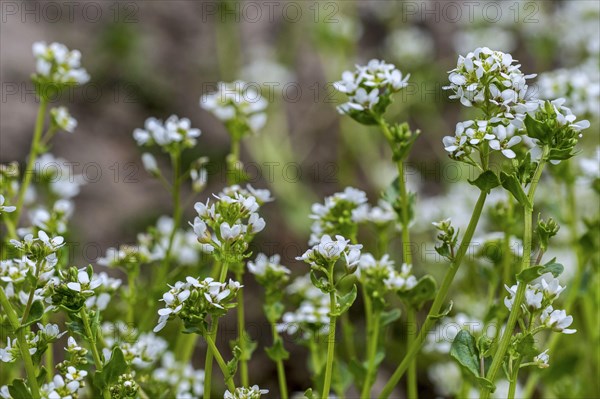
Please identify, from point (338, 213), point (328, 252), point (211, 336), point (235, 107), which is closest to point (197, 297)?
point (211, 336)

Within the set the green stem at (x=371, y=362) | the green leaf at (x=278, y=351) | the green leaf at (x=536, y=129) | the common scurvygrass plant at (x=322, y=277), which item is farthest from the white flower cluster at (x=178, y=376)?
the green leaf at (x=536, y=129)

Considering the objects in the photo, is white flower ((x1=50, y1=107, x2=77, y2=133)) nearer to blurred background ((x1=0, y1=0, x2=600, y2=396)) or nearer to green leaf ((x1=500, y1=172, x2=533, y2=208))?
green leaf ((x1=500, y1=172, x2=533, y2=208))

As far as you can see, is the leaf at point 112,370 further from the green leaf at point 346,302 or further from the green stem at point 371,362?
A: the green stem at point 371,362

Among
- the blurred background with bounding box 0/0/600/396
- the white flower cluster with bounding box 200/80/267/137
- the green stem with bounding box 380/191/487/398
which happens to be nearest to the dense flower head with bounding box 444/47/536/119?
the green stem with bounding box 380/191/487/398

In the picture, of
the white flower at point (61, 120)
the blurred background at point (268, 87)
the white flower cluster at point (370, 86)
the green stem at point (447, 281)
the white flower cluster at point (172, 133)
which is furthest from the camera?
the blurred background at point (268, 87)

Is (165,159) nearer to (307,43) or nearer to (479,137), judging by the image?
(307,43)

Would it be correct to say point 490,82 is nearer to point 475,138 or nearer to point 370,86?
point 475,138
